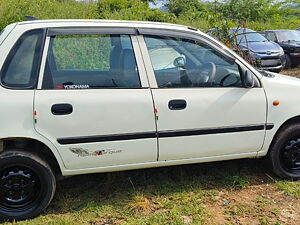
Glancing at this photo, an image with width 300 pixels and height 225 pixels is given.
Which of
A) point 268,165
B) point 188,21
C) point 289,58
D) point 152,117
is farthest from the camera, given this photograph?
point 188,21

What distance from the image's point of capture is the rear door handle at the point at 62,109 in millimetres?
2771

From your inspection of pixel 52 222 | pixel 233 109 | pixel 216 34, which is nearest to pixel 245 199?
pixel 233 109

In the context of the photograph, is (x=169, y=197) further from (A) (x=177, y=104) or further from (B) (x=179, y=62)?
(B) (x=179, y=62)

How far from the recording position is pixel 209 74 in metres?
3.27

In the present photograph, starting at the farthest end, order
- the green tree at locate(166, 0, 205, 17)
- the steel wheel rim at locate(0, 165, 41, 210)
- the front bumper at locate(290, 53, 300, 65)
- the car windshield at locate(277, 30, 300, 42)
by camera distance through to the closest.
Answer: the green tree at locate(166, 0, 205, 17)
the car windshield at locate(277, 30, 300, 42)
the front bumper at locate(290, 53, 300, 65)
the steel wheel rim at locate(0, 165, 41, 210)

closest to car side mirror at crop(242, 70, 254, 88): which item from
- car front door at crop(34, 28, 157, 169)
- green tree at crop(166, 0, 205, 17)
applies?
car front door at crop(34, 28, 157, 169)

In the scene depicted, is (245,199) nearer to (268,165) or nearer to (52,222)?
(268,165)

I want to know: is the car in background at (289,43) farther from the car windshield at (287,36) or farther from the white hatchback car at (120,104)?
the white hatchback car at (120,104)

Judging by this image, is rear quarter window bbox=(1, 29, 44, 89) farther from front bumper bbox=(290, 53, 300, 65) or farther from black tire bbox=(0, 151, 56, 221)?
front bumper bbox=(290, 53, 300, 65)

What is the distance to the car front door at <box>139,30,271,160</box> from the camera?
308 cm

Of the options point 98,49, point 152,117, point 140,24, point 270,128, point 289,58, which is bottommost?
point 289,58

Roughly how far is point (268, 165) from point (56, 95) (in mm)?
2477

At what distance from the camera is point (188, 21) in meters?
17.3

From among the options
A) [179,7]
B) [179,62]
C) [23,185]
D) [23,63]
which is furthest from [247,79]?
[179,7]
